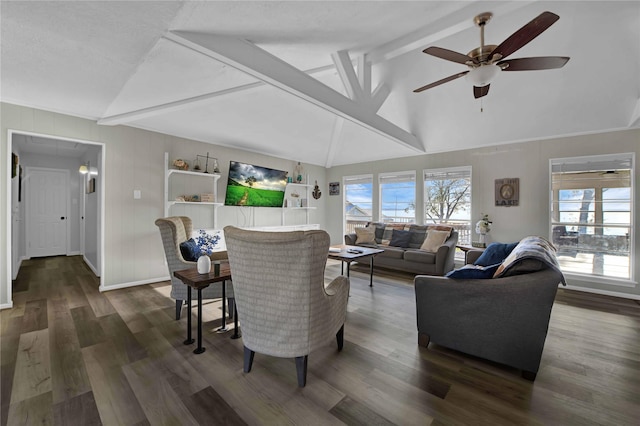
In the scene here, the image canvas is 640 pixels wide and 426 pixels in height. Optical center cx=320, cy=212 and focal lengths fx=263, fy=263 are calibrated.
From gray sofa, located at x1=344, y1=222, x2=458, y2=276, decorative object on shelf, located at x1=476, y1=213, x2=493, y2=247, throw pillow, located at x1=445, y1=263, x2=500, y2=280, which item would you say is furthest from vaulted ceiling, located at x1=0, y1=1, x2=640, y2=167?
throw pillow, located at x1=445, y1=263, x2=500, y2=280

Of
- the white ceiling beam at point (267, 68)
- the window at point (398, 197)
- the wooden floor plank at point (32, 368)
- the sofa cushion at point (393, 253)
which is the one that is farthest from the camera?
the window at point (398, 197)

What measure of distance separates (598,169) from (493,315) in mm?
3810

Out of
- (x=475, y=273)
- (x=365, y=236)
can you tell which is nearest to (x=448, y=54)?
(x=475, y=273)

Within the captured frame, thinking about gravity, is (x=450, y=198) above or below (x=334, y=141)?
below

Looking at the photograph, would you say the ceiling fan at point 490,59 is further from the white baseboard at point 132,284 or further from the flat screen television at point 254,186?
the white baseboard at point 132,284

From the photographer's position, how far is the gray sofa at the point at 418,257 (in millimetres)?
→ 4594

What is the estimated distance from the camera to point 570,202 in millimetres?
4238

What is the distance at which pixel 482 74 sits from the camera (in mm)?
2387

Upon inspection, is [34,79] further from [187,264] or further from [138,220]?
[187,264]

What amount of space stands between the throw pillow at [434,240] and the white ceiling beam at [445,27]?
126 inches

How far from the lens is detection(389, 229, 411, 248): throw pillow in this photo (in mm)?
5414

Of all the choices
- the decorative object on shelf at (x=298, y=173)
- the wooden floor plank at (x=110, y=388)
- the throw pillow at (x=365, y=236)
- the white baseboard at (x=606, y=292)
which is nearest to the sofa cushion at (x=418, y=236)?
the throw pillow at (x=365, y=236)

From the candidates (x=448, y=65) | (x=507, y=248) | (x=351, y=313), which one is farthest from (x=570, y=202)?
(x=351, y=313)

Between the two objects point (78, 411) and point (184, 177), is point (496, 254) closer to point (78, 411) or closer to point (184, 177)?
point (78, 411)
